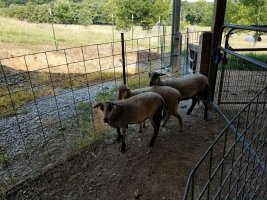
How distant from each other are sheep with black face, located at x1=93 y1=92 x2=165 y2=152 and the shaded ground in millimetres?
299

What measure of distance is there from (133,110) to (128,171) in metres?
0.97

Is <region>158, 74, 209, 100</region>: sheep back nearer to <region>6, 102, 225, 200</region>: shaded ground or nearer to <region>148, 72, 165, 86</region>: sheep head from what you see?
<region>148, 72, 165, 86</region>: sheep head

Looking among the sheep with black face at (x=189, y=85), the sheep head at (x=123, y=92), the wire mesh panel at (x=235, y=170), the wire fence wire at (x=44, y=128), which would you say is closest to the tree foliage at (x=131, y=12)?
the wire fence wire at (x=44, y=128)

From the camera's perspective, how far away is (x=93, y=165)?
428 cm

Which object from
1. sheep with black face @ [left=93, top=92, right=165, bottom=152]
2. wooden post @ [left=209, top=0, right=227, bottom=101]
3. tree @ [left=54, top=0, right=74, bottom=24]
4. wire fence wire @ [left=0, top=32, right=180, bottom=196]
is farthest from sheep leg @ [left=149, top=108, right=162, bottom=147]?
tree @ [left=54, top=0, right=74, bottom=24]

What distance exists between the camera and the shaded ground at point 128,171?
145 inches

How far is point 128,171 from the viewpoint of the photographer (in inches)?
158

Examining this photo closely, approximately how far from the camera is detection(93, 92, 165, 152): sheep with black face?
4.07m

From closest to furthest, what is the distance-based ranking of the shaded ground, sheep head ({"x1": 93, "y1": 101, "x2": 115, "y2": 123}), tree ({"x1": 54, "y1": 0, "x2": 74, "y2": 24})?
the shaded ground
sheep head ({"x1": 93, "y1": 101, "x2": 115, "y2": 123})
tree ({"x1": 54, "y1": 0, "x2": 74, "y2": 24})

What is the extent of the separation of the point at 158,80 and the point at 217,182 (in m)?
2.18

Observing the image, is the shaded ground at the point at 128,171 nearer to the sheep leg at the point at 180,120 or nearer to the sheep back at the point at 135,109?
the sheep leg at the point at 180,120

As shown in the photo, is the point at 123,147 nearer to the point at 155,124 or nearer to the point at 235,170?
the point at 155,124

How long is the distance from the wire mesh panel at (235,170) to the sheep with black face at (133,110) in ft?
3.73

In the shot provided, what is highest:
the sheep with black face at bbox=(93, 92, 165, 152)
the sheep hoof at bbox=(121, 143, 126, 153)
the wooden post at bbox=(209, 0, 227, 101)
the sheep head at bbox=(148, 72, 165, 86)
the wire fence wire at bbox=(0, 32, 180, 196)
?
the wooden post at bbox=(209, 0, 227, 101)
